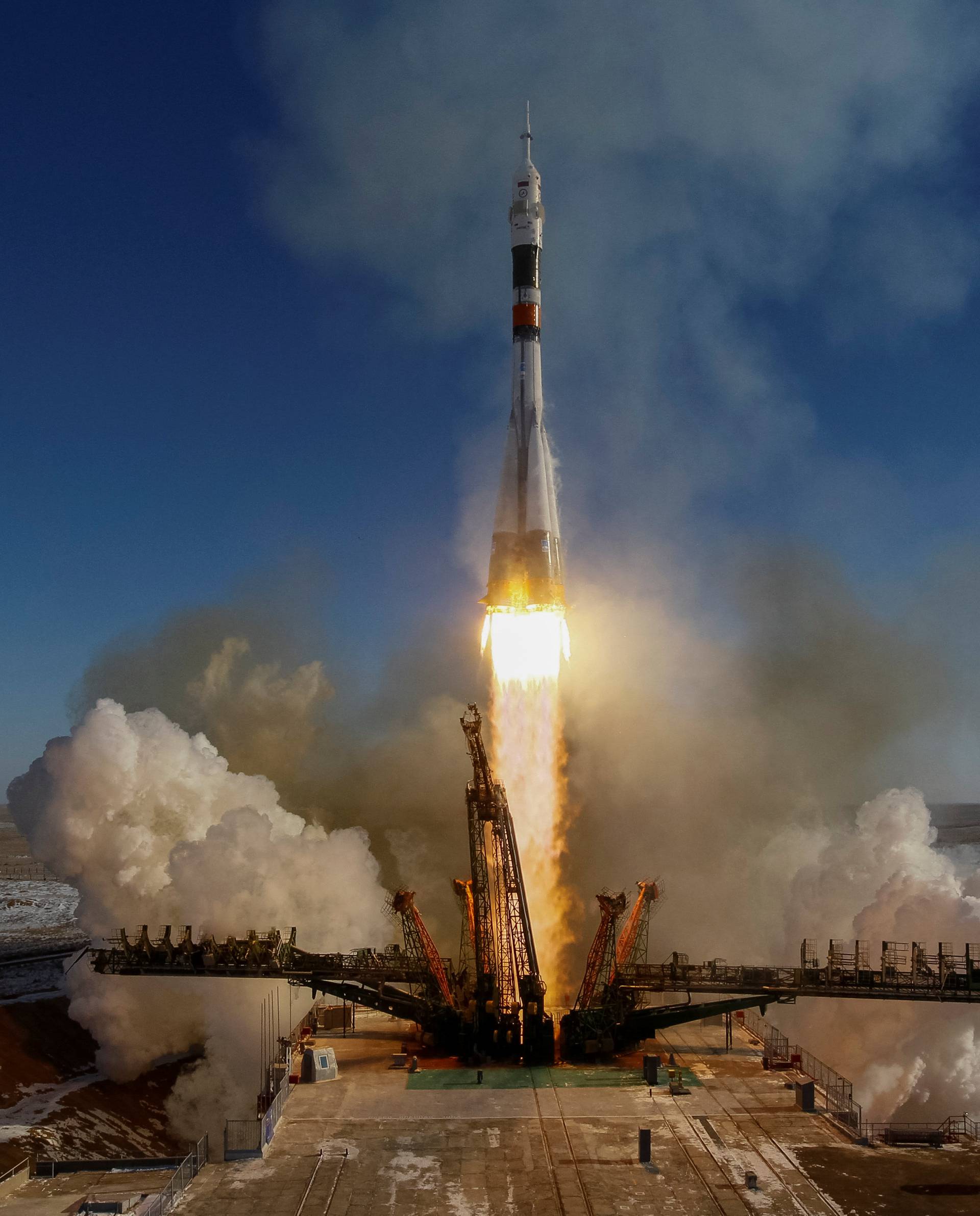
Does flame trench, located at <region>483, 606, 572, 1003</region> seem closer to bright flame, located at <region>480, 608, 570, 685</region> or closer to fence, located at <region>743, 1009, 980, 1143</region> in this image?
bright flame, located at <region>480, 608, 570, 685</region>

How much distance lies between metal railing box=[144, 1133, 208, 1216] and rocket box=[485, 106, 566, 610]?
101 ft

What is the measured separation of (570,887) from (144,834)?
94.4 feet

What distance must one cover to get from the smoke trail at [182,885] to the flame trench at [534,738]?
12.4 metres

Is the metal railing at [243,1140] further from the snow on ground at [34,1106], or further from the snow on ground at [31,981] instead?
the snow on ground at [31,981]

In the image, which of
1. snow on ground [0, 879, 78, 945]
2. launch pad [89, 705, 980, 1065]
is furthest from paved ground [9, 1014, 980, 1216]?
snow on ground [0, 879, 78, 945]

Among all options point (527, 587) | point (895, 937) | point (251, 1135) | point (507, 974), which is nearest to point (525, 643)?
point (527, 587)

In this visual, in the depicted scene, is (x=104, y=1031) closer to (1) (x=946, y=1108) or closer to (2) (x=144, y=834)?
(2) (x=144, y=834)

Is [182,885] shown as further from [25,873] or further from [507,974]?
[25,873]

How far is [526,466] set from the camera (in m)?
59.8

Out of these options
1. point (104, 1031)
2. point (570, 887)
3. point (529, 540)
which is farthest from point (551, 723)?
point (104, 1031)

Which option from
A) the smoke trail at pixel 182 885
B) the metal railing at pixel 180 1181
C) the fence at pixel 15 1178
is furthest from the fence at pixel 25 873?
the metal railing at pixel 180 1181

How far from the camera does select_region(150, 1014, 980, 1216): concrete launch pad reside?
33.9 meters

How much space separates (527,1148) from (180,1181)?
11.9 metres

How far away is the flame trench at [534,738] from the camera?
60281 mm
